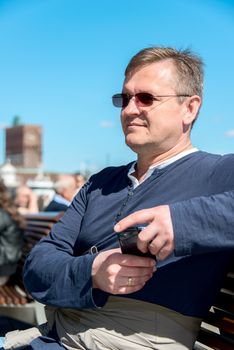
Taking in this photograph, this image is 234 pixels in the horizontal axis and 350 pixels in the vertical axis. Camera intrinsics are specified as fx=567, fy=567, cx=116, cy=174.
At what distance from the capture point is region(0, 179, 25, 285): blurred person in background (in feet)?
18.0

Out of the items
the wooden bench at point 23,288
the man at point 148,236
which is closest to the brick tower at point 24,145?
the wooden bench at point 23,288

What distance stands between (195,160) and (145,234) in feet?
1.83

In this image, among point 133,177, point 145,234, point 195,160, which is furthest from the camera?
point 133,177

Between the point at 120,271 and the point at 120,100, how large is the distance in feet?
2.59

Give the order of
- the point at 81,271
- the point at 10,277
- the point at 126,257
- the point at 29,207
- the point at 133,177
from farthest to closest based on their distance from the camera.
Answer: the point at 29,207 → the point at 10,277 → the point at 133,177 → the point at 81,271 → the point at 126,257

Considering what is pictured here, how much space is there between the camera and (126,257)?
1.75m

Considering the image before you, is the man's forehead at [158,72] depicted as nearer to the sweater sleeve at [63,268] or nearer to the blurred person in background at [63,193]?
the sweater sleeve at [63,268]

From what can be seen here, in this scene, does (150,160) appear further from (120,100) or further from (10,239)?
(10,239)

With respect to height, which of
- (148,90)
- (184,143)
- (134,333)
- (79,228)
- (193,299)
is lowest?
(134,333)

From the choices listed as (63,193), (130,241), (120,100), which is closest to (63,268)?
(130,241)

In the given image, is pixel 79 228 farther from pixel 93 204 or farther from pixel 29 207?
pixel 29 207

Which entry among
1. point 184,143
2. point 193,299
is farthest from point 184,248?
point 184,143

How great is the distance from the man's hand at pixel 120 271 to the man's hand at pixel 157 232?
0.11 metres

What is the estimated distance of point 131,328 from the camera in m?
1.93
